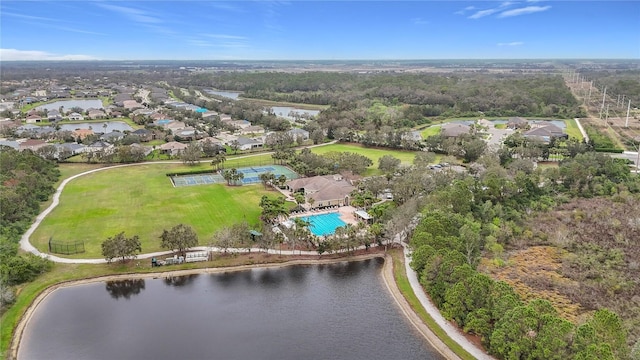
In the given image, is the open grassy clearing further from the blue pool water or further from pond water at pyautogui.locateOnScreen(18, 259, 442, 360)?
pond water at pyautogui.locateOnScreen(18, 259, 442, 360)

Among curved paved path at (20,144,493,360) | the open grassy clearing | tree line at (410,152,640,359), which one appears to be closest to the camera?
tree line at (410,152,640,359)

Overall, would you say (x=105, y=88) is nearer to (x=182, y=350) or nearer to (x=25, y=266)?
(x=25, y=266)

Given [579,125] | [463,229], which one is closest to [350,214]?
[463,229]

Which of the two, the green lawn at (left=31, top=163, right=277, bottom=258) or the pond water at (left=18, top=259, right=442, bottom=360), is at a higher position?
the green lawn at (left=31, top=163, right=277, bottom=258)

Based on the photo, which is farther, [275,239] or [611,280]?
[275,239]

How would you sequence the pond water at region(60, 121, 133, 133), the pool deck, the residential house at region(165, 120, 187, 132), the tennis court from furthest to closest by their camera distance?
the pond water at region(60, 121, 133, 133) < the residential house at region(165, 120, 187, 132) < the tennis court < the pool deck

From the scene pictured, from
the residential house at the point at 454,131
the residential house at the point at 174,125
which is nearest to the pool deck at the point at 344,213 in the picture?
the residential house at the point at 454,131

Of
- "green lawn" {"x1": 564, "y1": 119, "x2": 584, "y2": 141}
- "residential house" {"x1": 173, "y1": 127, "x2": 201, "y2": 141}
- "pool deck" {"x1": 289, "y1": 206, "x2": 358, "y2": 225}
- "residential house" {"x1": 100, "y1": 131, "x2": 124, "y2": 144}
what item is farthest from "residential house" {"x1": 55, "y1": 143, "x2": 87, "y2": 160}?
"green lawn" {"x1": 564, "y1": 119, "x2": 584, "y2": 141}
